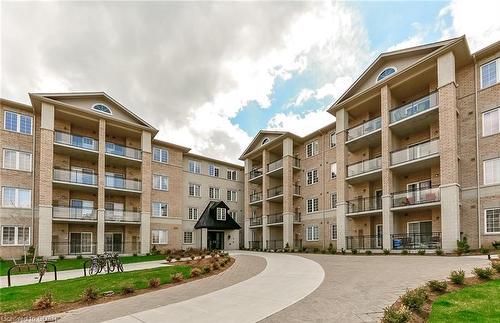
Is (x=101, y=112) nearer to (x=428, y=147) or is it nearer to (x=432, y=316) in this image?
(x=428, y=147)

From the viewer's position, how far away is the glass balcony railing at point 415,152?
2005 centimetres

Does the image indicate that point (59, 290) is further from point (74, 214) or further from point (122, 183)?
point (122, 183)

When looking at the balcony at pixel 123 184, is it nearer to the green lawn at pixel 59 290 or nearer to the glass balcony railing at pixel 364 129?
the green lawn at pixel 59 290

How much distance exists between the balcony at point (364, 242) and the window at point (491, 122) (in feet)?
34.5

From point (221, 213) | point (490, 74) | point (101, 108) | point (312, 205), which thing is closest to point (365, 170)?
point (312, 205)

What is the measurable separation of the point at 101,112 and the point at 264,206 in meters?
19.6

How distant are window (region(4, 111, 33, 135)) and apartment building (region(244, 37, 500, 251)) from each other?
76.0 ft

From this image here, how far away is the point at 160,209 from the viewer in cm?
3294

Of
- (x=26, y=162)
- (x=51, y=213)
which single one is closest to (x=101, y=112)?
(x=26, y=162)

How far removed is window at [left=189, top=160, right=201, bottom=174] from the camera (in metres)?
37.2

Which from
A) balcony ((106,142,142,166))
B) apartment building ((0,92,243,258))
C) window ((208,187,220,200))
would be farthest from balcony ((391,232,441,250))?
balcony ((106,142,142,166))

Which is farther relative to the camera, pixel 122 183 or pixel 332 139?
pixel 332 139

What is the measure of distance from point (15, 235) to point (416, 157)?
30.0 m

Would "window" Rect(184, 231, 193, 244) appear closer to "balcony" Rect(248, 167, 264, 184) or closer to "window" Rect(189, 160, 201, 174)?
"window" Rect(189, 160, 201, 174)
